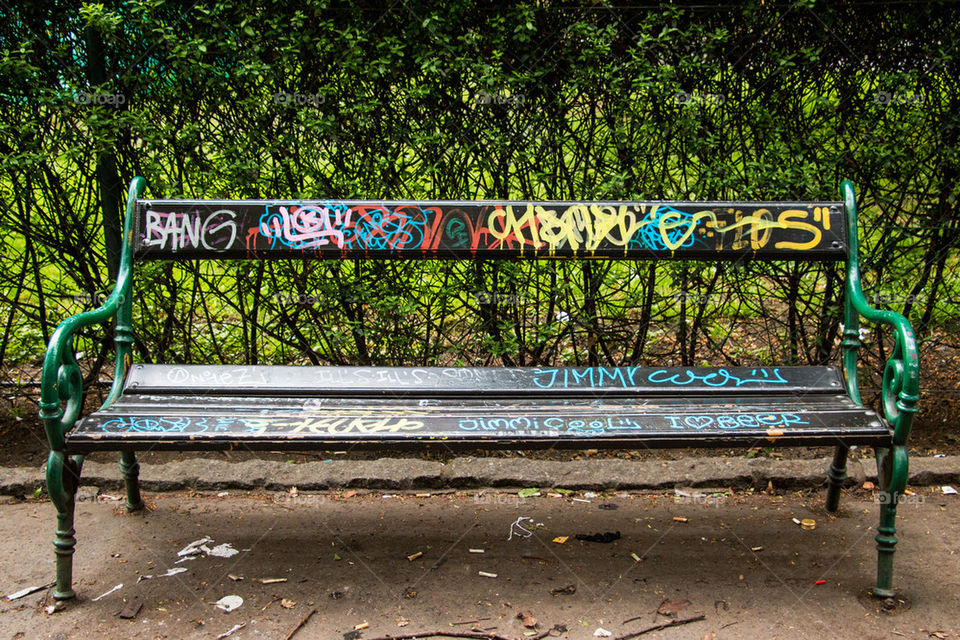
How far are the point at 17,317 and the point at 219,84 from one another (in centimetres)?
164

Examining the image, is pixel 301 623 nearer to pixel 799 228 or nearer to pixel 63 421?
pixel 63 421

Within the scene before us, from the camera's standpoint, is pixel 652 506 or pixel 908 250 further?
pixel 908 250

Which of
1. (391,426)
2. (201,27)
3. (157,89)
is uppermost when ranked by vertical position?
(201,27)

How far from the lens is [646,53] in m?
3.47

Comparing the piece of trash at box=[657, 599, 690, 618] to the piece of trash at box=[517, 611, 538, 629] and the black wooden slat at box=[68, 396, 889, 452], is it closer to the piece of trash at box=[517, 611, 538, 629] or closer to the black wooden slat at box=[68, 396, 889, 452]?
the piece of trash at box=[517, 611, 538, 629]

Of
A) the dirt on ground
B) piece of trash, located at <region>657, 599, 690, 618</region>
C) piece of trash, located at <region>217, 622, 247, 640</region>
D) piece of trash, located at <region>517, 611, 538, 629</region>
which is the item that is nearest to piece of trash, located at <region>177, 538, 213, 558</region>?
the dirt on ground

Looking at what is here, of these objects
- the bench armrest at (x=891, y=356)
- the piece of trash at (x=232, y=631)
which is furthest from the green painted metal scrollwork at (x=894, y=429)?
the piece of trash at (x=232, y=631)

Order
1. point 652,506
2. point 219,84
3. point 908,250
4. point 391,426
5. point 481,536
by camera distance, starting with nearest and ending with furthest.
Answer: point 391,426, point 481,536, point 652,506, point 219,84, point 908,250

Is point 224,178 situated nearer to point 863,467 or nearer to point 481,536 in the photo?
point 481,536

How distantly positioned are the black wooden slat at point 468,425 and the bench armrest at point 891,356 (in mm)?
79

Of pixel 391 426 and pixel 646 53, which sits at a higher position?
pixel 646 53

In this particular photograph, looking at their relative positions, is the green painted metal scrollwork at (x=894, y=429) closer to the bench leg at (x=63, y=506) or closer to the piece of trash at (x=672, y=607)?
the piece of trash at (x=672, y=607)

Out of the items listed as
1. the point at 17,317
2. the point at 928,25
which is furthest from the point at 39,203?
the point at 928,25

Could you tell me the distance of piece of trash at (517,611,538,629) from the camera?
7.80ft
